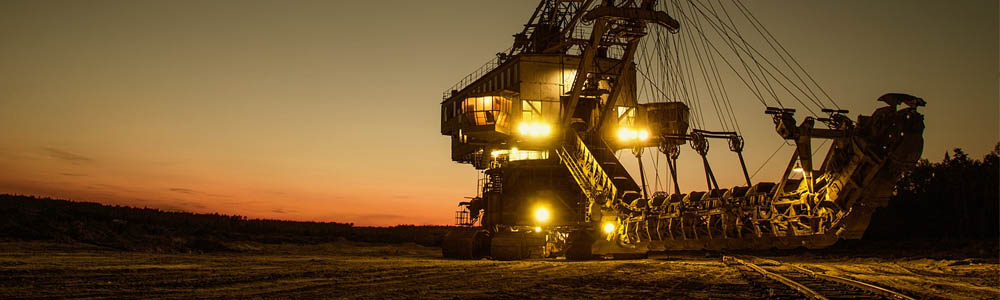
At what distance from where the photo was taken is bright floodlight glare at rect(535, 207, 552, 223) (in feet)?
133

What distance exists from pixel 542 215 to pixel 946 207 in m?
33.0

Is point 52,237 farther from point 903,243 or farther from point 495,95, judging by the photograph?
point 903,243

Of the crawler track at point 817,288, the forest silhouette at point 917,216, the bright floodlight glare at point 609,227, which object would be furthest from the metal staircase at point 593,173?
the forest silhouette at point 917,216

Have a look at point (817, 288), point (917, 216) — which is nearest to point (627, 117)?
point (917, 216)

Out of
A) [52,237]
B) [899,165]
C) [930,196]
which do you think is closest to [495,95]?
[52,237]

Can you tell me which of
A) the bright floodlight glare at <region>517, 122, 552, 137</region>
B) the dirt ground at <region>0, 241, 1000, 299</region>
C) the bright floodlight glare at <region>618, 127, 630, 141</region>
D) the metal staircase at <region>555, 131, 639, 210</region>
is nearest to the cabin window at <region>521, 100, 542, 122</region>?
the bright floodlight glare at <region>517, 122, 552, 137</region>

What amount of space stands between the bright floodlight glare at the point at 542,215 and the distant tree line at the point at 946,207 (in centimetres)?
2482

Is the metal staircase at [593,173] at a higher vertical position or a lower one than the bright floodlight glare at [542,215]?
higher

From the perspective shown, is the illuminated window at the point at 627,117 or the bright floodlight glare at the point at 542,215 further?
the illuminated window at the point at 627,117

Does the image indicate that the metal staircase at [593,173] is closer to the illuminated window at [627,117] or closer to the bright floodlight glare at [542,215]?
the bright floodlight glare at [542,215]

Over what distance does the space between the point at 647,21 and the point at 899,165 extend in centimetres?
1773

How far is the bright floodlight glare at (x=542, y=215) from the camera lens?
40531 mm

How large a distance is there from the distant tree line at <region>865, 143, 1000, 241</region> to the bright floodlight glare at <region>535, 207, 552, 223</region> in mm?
24817

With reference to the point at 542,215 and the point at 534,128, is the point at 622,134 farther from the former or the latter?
the point at 542,215
